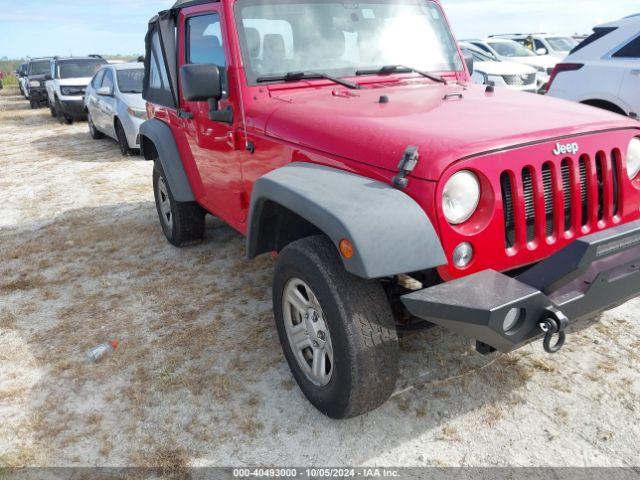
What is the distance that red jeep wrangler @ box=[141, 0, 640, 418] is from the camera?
7.00 feet

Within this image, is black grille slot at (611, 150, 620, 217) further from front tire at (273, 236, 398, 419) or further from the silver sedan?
the silver sedan

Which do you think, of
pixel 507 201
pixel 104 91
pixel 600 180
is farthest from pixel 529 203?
pixel 104 91

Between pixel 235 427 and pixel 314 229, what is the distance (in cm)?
108

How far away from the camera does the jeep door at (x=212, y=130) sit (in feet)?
11.5

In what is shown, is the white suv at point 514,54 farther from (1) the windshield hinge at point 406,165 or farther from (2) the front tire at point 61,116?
(1) the windshield hinge at point 406,165

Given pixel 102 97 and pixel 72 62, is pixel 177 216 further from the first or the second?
pixel 72 62

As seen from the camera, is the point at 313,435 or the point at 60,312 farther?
the point at 60,312

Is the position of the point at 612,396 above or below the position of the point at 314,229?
below

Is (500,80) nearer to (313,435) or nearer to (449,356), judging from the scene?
(449,356)

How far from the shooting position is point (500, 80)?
11.8 meters

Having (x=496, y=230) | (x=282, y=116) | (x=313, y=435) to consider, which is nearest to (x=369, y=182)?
(x=496, y=230)

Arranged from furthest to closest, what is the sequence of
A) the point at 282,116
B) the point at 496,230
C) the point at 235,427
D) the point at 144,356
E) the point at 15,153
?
the point at 15,153 → the point at 144,356 → the point at 282,116 → the point at 235,427 → the point at 496,230

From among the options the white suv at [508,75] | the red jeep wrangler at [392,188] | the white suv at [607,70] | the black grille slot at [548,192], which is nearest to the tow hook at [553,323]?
the red jeep wrangler at [392,188]

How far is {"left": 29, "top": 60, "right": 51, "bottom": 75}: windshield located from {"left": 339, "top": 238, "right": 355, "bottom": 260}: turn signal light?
80.1 ft
